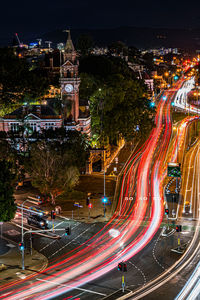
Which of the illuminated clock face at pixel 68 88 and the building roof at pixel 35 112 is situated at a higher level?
the illuminated clock face at pixel 68 88

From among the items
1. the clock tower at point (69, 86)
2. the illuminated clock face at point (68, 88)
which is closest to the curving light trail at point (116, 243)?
the clock tower at point (69, 86)

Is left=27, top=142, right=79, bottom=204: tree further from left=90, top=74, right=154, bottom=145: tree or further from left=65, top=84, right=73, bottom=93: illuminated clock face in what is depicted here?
left=90, top=74, right=154, bottom=145: tree

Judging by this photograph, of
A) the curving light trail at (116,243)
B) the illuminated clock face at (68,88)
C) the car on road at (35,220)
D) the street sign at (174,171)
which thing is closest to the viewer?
the curving light trail at (116,243)

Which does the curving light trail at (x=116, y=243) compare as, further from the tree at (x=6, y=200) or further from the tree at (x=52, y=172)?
the tree at (x=52, y=172)

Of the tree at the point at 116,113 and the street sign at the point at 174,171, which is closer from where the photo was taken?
the street sign at the point at 174,171

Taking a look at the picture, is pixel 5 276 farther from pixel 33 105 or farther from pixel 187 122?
pixel 187 122

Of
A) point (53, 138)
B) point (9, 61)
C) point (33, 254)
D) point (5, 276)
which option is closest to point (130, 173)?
point (53, 138)

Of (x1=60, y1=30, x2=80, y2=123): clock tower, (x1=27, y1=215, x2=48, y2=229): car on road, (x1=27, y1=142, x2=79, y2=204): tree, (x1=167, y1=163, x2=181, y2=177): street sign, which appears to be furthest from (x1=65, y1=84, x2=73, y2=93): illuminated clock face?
(x1=27, y1=215, x2=48, y2=229): car on road
